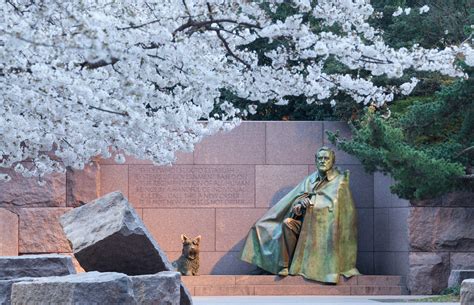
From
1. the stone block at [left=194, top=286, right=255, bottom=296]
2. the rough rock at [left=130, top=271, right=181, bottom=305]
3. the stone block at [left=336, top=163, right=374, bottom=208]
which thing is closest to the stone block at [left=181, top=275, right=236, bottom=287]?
the stone block at [left=194, top=286, right=255, bottom=296]

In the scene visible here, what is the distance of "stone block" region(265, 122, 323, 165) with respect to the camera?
74.4 ft

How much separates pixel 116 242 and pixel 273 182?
38.7ft

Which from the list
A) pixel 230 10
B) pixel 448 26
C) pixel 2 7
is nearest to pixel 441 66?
pixel 230 10

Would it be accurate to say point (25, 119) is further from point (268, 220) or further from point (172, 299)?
point (268, 220)

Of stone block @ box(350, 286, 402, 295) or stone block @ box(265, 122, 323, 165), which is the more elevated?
stone block @ box(265, 122, 323, 165)

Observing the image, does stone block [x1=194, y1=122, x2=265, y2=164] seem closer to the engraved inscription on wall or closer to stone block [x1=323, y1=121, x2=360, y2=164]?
the engraved inscription on wall

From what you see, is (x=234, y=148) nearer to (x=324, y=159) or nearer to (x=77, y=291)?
(x=324, y=159)

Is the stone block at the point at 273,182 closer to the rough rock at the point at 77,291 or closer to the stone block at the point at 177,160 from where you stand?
the stone block at the point at 177,160

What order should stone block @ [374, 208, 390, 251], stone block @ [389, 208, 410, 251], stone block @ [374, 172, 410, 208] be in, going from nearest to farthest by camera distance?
stone block @ [389, 208, 410, 251] → stone block @ [374, 172, 410, 208] → stone block @ [374, 208, 390, 251]

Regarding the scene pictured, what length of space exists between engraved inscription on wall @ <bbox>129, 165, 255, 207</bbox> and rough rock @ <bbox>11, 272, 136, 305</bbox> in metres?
13.6

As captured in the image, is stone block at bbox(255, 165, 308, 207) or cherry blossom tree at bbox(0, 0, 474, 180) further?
stone block at bbox(255, 165, 308, 207)

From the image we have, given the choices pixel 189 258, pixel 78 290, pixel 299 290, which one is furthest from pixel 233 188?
pixel 78 290

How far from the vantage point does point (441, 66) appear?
10352 millimetres

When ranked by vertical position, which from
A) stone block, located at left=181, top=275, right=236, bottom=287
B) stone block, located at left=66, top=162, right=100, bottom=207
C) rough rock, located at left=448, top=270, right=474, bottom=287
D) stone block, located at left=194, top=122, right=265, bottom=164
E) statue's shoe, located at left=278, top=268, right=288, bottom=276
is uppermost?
stone block, located at left=194, top=122, right=265, bottom=164
